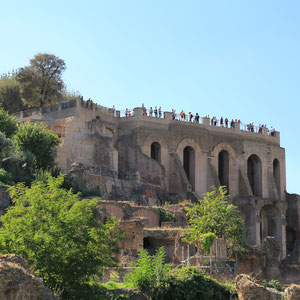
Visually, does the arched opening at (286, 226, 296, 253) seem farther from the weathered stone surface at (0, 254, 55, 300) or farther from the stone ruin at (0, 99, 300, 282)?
the weathered stone surface at (0, 254, 55, 300)

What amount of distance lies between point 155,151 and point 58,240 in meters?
25.6

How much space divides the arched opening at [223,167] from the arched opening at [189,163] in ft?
8.36

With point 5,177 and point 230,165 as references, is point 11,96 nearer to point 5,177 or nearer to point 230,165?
point 230,165

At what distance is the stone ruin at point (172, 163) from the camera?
120ft

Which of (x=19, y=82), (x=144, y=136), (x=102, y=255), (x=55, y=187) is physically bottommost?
(x=102, y=255)

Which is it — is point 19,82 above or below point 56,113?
above

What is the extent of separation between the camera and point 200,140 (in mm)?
42875

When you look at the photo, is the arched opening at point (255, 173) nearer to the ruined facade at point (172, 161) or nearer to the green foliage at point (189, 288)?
the ruined facade at point (172, 161)

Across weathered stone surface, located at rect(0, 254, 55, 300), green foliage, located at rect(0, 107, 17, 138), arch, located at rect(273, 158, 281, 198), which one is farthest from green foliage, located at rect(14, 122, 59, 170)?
weathered stone surface, located at rect(0, 254, 55, 300)

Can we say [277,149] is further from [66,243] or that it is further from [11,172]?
[66,243]

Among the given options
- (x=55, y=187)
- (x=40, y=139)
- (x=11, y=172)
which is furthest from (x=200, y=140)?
(x=55, y=187)

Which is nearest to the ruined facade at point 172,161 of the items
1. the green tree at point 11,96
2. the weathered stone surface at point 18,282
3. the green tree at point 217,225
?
the green tree at point 217,225

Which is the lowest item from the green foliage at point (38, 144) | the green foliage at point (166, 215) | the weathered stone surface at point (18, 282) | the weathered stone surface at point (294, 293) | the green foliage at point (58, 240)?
the weathered stone surface at point (294, 293)

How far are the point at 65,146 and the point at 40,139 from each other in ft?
8.74
